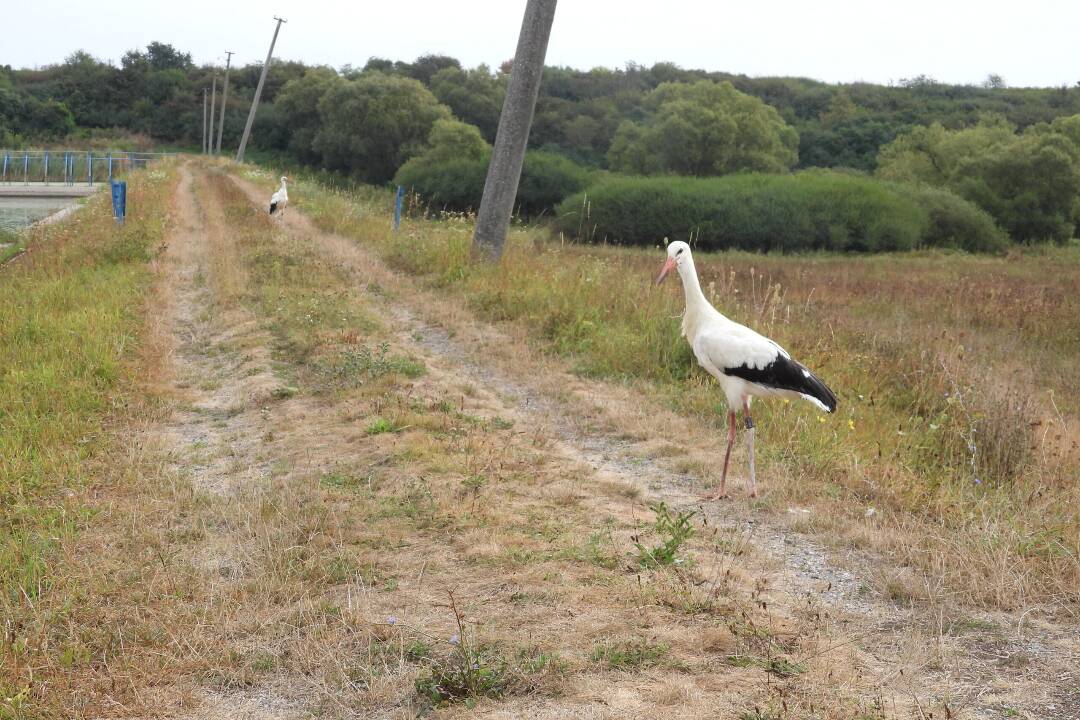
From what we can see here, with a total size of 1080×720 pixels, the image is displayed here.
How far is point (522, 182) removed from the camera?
48.9 metres

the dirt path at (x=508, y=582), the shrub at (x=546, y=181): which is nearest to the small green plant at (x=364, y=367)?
the dirt path at (x=508, y=582)

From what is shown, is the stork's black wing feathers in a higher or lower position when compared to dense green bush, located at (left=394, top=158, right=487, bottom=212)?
lower

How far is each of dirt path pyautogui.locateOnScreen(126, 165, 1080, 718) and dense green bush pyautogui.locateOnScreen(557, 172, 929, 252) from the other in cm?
3357

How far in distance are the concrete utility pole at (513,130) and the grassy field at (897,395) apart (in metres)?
0.46

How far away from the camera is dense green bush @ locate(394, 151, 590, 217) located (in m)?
48.6

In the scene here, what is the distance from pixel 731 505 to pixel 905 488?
54.2 inches

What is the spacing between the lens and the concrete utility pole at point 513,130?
15.7 meters

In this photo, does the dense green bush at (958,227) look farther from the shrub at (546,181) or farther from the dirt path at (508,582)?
the dirt path at (508,582)

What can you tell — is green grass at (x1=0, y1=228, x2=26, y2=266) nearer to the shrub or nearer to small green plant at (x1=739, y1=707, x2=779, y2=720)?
small green plant at (x1=739, y1=707, x2=779, y2=720)

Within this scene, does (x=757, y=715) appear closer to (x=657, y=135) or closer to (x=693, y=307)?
(x=693, y=307)

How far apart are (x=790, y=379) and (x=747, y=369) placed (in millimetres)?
310

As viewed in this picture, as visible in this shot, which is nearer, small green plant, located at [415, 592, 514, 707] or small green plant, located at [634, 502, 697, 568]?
small green plant, located at [415, 592, 514, 707]

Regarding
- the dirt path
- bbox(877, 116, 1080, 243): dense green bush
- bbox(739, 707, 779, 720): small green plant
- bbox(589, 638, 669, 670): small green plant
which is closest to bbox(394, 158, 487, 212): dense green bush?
bbox(877, 116, 1080, 243): dense green bush

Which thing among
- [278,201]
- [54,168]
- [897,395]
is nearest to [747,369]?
[897,395]
